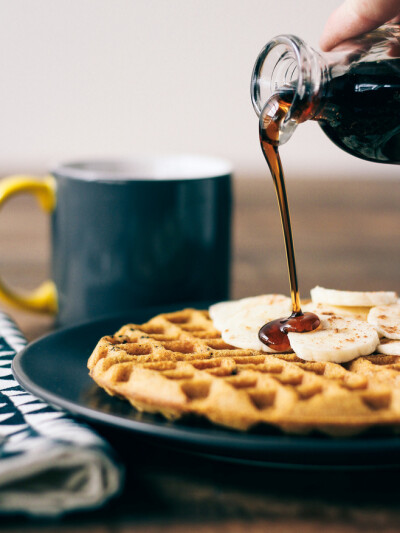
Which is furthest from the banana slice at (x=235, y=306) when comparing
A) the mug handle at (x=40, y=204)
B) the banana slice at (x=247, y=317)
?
the mug handle at (x=40, y=204)

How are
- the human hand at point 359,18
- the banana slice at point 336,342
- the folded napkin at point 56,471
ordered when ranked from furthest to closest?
the human hand at point 359,18 → the banana slice at point 336,342 → the folded napkin at point 56,471

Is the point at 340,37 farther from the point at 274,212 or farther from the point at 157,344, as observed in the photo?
the point at 274,212

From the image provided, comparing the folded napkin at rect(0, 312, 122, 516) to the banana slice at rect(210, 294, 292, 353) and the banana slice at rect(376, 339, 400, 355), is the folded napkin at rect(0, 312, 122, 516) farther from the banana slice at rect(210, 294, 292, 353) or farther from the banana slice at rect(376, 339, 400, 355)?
the banana slice at rect(376, 339, 400, 355)

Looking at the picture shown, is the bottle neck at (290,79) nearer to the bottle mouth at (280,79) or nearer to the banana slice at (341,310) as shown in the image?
the bottle mouth at (280,79)

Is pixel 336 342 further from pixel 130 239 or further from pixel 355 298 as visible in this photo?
pixel 130 239

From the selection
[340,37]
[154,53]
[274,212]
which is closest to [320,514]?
[340,37]

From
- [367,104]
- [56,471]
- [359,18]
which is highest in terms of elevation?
[359,18]

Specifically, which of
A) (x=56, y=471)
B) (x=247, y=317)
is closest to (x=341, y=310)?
(x=247, y=317)
